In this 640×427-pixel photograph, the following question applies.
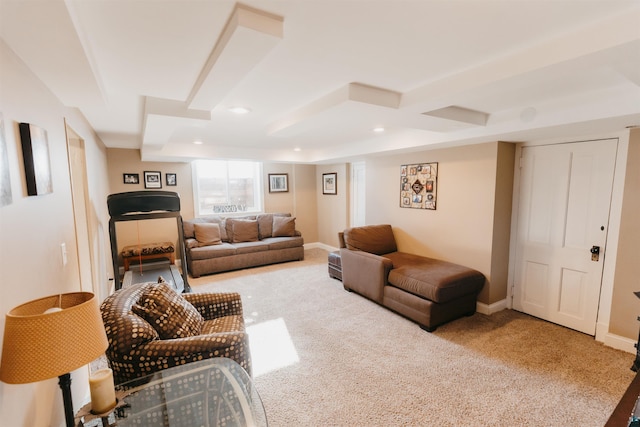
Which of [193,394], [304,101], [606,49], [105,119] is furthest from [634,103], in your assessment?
[105,119]

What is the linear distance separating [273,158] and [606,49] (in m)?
4.65

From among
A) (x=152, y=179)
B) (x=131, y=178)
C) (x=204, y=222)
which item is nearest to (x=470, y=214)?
(x=204, y=222)

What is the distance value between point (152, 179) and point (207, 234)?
4.48ft

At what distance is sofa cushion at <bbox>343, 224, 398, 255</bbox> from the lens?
4129 mm

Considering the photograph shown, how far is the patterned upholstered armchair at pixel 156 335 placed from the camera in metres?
1.51

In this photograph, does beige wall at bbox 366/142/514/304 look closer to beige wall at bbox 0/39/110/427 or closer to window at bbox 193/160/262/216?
window at bbox 193/160/262/216

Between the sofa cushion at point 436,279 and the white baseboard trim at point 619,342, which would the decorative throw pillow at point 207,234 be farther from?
the white baseboard trim at point 619,342

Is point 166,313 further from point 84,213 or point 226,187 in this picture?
point 226,187

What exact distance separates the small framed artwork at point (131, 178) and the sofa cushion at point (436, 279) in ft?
14.7

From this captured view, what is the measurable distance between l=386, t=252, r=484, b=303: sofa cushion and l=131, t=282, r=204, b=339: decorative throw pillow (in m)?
2.18

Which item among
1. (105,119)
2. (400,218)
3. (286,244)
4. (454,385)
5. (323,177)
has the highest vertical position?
(105,119)

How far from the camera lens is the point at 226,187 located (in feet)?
19.7

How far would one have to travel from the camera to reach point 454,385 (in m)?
2.21

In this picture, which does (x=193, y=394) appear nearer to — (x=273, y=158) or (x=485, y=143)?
(x=485, y=143)
